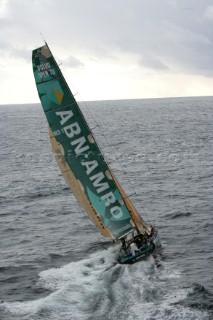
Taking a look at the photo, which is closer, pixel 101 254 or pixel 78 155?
pixel 78 155

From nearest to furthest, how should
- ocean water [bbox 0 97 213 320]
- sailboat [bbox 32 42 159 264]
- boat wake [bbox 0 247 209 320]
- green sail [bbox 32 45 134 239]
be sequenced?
boat wake [bbox 0 247 209 320] < ocean water [bbox 0 97 213 320] < green sail [bbox 32 45 134 239] < sailboat [bbox 32 42 159 264]

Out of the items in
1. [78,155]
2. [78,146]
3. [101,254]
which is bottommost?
[101,254]

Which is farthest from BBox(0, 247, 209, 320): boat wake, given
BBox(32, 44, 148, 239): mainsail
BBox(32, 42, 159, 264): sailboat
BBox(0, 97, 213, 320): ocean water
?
BBox(32, 44, 148, 239): mainsail

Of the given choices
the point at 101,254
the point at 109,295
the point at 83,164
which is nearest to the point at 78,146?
the point at 83,164

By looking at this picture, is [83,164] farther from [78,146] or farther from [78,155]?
[78,146]

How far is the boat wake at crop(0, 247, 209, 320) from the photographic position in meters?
22.5

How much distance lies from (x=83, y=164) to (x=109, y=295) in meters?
8.18

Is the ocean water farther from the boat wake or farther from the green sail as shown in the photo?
the green sail

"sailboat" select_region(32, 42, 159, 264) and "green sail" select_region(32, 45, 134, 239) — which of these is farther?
"sailboat" select_region(32, 42, 159, 264)

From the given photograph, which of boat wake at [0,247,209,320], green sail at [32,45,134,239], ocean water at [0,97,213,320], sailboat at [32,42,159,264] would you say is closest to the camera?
boat wake at [0,247,209,320]

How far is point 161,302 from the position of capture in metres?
23.4

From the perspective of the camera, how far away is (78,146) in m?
28.0

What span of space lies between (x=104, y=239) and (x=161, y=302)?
1255cm

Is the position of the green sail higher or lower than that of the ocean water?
higher
